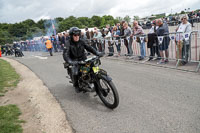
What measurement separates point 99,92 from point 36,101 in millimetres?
2031

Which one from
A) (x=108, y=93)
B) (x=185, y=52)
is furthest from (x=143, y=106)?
(x=185, y=52)

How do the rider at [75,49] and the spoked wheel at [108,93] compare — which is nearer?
the spoked wheel at [108,93]

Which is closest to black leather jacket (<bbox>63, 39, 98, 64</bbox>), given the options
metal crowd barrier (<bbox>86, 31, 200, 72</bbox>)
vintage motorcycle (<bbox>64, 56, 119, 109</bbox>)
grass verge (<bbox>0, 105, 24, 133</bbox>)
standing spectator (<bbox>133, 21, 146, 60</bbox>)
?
vintage motorcycle (<bbox>64, 56, 119, 109</bbox>)

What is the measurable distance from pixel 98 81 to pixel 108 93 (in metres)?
0.38

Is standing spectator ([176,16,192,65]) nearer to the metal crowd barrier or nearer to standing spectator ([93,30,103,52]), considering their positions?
the metal crowd barrier

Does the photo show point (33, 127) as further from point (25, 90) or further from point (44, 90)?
point (25, 90)

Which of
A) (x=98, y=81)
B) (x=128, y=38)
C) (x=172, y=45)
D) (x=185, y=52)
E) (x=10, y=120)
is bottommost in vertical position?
(x=10, y=120)

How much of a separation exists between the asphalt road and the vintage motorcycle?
9.8 inches

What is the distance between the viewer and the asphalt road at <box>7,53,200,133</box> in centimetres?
324

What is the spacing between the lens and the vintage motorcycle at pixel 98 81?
3.88m

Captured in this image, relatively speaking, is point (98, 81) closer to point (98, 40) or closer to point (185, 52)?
point (185, 52)

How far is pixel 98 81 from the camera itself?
4.20 m

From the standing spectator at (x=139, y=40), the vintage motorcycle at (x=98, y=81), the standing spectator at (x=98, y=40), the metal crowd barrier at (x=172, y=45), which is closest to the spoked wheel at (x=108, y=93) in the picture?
the vintage motorcycle at (x=98, y=81)

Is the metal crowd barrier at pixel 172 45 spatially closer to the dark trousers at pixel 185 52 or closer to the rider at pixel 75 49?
the dark trousers at pixel 185 52
